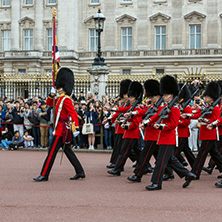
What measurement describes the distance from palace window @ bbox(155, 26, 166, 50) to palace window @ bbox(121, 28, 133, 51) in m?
1.96

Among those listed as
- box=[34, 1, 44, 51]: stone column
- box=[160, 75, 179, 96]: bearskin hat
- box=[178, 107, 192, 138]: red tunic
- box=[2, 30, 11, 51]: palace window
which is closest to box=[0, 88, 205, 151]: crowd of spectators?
box=[178, 107, 192, 138]: red tunic

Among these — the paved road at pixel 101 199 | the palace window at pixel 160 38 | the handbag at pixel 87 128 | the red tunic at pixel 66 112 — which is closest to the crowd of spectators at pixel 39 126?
the handbag at pixel 87 128

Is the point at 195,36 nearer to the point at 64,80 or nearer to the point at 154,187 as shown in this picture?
the point at 64,80

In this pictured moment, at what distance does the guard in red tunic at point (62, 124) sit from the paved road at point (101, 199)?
0.25 meters

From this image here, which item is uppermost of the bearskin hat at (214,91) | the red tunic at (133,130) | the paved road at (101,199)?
the bearskin hat at (214,91)

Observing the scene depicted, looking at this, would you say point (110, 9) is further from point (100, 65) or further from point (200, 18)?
point (100, 65)

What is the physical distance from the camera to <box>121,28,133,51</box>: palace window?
34.1 m

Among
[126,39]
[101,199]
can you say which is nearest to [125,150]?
[101,199]

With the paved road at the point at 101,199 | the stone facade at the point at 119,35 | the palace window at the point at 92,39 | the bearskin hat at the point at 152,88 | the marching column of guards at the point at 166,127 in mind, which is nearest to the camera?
the paved road at the point at 101,199

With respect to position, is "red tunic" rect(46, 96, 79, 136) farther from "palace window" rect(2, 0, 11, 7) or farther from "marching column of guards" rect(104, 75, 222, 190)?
"palace window" rect(2, 0, 11, 7)

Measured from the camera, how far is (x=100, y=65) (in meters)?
18.2

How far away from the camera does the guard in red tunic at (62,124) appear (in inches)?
332

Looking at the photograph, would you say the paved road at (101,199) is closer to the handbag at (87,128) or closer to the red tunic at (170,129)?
the red tunic at (170,129)

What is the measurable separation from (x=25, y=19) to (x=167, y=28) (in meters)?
10.8
